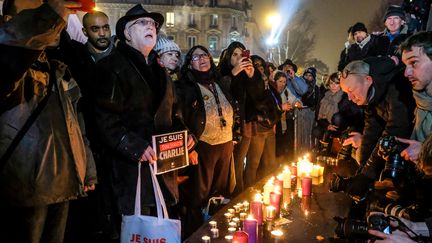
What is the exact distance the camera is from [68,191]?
2748 millimetres

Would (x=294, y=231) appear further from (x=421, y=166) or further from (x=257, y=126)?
(x=257, y=126)

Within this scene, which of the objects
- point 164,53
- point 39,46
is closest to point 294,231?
point 39,46

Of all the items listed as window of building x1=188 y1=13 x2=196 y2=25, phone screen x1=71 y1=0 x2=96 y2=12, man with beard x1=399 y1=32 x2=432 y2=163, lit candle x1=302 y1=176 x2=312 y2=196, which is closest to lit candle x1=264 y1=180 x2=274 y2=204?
lit candle x1=302 y1=176 x2=312 y2=196

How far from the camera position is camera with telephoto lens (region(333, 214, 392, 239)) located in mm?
2457

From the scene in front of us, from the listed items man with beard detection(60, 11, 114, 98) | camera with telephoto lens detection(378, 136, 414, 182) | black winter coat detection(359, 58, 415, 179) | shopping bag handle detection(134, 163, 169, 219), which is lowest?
shopping bag handle detection(134, 163, 169, 219)

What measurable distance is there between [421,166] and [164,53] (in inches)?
132

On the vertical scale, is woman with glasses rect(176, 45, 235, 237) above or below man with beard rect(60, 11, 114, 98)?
below

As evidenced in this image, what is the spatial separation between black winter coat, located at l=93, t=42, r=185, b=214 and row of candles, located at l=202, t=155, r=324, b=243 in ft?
2.07

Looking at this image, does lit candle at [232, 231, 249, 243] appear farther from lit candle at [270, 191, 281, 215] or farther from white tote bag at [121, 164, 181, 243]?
lit candle at [270, 191, 281, 215]

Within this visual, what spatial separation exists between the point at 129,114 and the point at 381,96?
2.59m

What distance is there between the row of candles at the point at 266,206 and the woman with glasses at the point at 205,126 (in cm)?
85

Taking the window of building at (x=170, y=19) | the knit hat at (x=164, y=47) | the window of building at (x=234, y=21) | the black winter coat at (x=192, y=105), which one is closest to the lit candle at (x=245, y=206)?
the black winter coat at (x=192, y=105)

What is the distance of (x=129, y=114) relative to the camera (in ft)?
11.5

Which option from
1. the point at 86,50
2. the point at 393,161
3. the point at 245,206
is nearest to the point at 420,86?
the point at 393,161
